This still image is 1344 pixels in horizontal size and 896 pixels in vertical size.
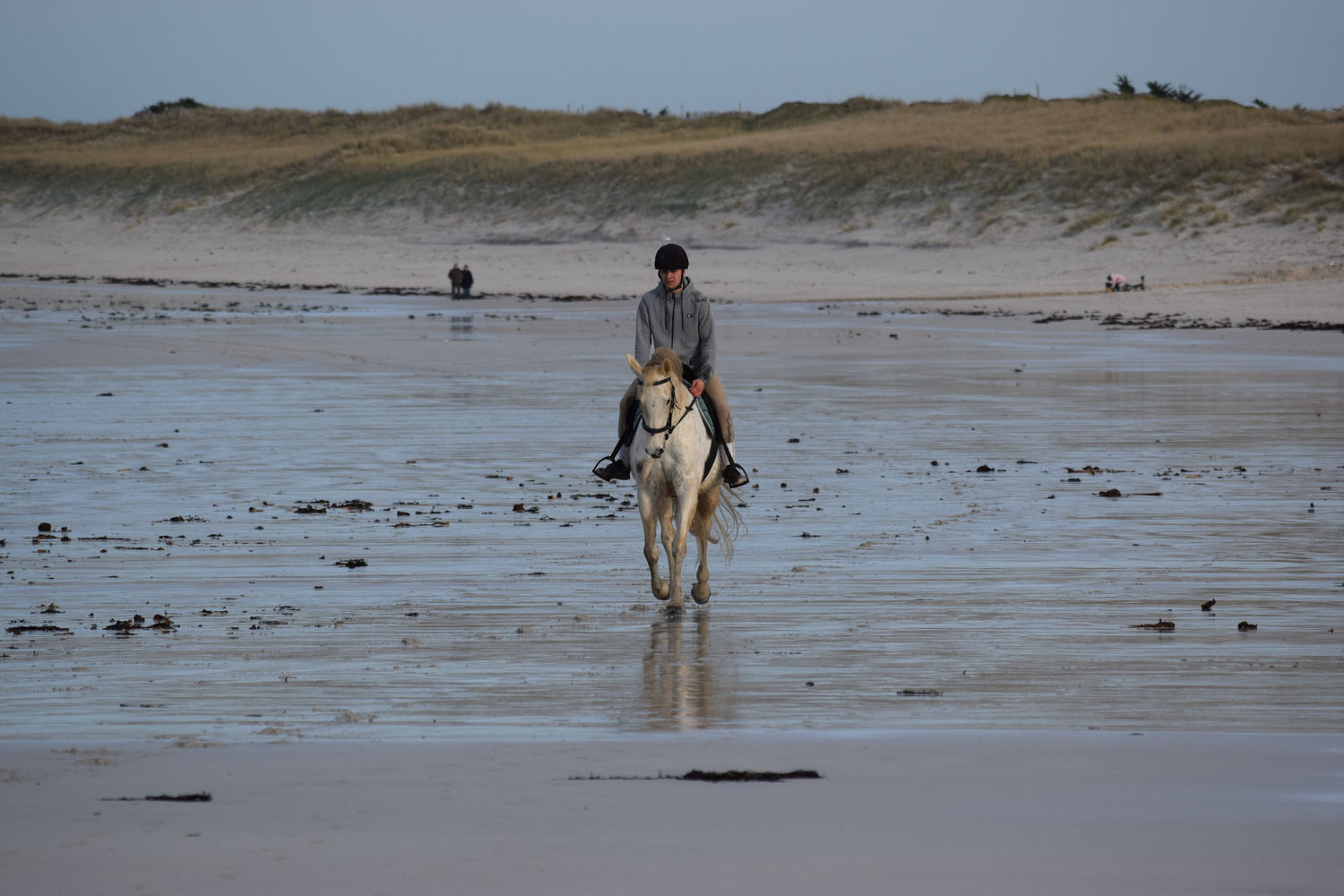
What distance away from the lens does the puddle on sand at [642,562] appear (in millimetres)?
7766

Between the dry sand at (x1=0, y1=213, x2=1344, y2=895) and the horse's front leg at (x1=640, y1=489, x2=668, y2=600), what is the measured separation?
0.27 meters

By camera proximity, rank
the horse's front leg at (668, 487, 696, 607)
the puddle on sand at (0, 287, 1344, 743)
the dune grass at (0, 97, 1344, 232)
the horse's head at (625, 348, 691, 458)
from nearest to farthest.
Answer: the puddle on sand at (0, 287, 1344, 743) → the horse's head at (625, 348, 691, 458) → the horse's front leg at (668, 487, 696, 607) → the dune grass at (0, 97, 1344, 232)

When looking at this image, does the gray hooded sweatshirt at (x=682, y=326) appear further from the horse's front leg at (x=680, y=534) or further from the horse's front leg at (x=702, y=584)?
the horse's front leg at (x=702, y=584)

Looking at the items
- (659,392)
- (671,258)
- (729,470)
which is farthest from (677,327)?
(729,470)

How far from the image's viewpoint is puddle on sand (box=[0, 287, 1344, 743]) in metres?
7.77

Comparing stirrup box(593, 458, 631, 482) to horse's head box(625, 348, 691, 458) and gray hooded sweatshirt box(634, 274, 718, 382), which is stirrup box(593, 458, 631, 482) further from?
horse's head box(625, 348, 691, 458)

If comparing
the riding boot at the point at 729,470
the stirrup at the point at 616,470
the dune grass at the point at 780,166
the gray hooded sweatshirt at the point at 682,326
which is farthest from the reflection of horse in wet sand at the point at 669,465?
the dune grass at the point at 780,166

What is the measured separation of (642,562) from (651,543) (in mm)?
1329

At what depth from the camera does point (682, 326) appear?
10758 millimetres

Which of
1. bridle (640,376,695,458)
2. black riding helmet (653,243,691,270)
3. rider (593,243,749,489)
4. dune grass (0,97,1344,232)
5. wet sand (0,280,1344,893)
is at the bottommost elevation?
wet sand (0,280,1344,893)

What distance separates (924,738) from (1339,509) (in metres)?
7.66

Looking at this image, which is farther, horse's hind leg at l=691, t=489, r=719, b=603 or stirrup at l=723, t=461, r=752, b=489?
stirrup at l=723, t=461, r=752, b=489

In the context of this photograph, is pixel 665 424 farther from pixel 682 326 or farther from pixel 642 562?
pixel 642 562

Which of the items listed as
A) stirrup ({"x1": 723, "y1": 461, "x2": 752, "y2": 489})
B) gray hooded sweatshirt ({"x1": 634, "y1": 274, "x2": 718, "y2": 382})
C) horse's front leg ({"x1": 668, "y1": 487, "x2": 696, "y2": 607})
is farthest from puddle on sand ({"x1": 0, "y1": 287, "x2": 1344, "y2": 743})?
gray hooded sweatshirt ({"x1": 634, "y1": 274, "x2": 718, "y2": 382})
